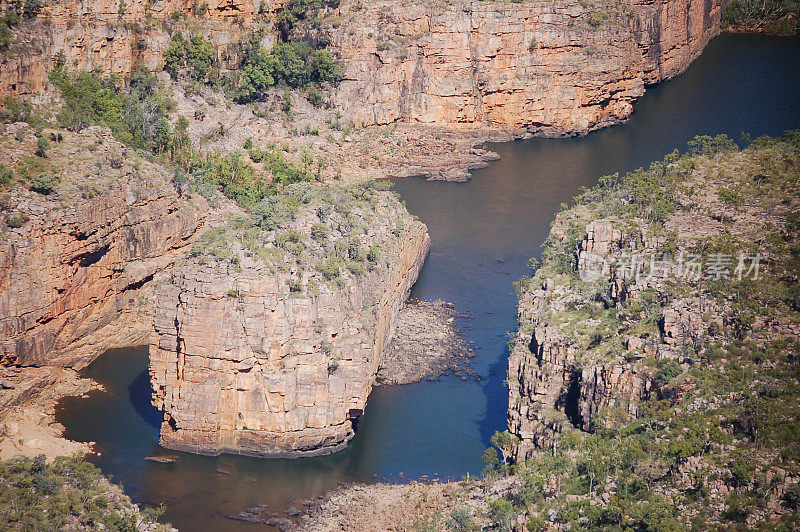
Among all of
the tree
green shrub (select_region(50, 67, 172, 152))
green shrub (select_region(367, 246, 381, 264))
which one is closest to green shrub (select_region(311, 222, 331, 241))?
green shrub (select_region(367, 246, 381, 264))

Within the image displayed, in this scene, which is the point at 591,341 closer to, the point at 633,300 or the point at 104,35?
the point at 633,300

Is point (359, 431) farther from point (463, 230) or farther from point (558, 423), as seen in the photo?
point (463, 230)

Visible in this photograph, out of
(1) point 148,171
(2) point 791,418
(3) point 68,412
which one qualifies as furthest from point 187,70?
(2) point 791,418

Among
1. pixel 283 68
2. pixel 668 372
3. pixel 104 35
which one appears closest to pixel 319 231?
pixel 668 372

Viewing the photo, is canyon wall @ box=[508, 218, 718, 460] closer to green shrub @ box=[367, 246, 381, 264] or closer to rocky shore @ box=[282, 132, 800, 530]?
rocky shore @ box=[282, 132, 800, 530]

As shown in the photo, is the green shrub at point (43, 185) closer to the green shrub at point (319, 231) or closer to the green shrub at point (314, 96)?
the green shrub at point (319, 231)

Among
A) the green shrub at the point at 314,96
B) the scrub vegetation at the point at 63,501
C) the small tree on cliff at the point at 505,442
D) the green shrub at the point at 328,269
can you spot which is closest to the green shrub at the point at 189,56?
the green shrub at the point at 314,96
